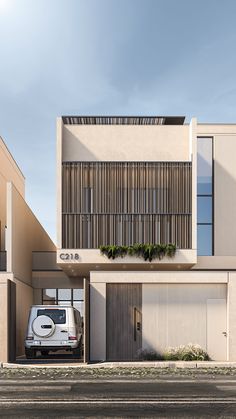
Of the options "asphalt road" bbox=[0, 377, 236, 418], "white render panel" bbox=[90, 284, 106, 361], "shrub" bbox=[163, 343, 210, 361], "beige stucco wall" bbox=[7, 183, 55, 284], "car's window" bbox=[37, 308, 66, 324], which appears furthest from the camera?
"beige stucco wall" bbox=[7, 183, 55, 284]

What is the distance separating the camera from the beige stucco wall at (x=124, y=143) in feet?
92.7

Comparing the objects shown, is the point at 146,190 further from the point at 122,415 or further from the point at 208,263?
the point at 122,415

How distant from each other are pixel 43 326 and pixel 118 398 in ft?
32.2

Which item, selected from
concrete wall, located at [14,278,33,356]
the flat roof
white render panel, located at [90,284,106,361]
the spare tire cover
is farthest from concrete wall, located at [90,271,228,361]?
the flat roof

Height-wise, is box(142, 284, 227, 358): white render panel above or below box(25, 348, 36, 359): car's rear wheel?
above

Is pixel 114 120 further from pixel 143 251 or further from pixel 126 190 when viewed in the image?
pixel 143 251

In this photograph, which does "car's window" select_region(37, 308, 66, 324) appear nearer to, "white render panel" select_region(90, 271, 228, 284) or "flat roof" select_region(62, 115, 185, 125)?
"white render panel" select_region(90, 271, 228, 284)

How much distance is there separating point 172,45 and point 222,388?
10.8 meters

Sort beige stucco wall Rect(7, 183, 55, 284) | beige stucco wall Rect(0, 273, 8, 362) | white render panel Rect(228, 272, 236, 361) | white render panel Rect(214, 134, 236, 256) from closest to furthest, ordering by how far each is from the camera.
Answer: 1. beige stucco wall Rect(0, 273, 8, 362)
2. white render panel Rect(228, 272, 236, 361)
3. beige stucco wall Rect(7, 183, 55, 284)
4. white render panel Rect(214, 134, 236, 256)

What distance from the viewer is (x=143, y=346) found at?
22406 millimetres

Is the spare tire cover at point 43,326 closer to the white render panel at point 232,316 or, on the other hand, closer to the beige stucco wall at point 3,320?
the beige stucco wall at point 3,320

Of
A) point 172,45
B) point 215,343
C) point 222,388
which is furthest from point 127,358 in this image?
point 172,45

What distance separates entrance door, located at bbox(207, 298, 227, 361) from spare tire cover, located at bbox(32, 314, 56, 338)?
610 cm

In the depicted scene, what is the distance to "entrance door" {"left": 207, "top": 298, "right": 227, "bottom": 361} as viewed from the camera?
73.9 ft
